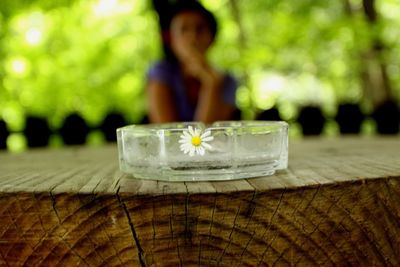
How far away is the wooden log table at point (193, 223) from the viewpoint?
76 cm

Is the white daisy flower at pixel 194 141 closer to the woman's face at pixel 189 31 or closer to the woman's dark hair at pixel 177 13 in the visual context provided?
the woman's face at pixel 189 31

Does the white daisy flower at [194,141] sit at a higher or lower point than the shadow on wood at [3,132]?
higher

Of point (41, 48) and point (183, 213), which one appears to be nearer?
point (183, 213)

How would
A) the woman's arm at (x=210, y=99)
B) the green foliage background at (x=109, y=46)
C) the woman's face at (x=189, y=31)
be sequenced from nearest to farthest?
the woman's arm at (x=210, y=99) → the woman's face at (x=189, y=31) → the green foliage background at (x=109, y=46)

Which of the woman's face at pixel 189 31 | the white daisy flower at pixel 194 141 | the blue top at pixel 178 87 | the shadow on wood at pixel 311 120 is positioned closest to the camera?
the white daisy flower at pixel 194 141

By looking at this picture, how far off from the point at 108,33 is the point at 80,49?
0.55 m

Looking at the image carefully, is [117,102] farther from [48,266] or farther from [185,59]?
[48,266]

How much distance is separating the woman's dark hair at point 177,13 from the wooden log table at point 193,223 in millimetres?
2014

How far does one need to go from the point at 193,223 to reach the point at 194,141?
0.56 feet

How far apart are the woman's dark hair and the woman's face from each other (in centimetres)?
3

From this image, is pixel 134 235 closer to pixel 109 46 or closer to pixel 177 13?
pixel 177 13

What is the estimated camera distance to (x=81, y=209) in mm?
773

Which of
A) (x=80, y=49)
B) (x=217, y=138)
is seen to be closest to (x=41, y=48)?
(x=80, y=49)

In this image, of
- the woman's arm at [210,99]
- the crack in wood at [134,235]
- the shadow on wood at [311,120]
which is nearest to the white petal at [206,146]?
the crack in wood at [134,235]
